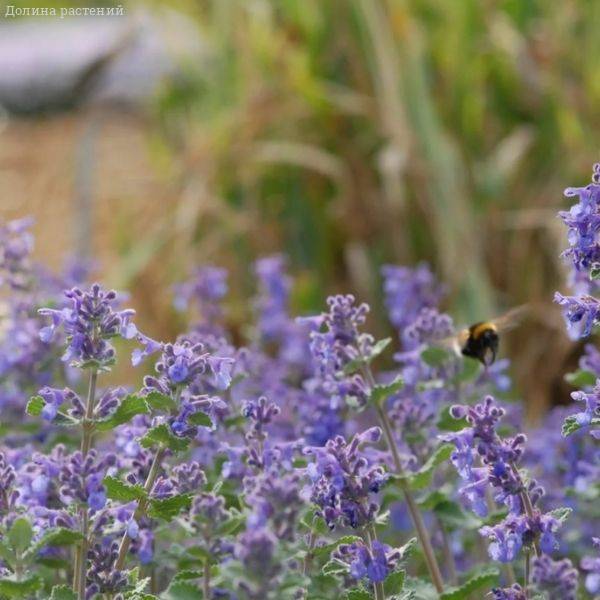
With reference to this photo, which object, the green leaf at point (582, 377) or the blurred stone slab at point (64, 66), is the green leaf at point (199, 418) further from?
the blurred stone slab at point (64, 66)

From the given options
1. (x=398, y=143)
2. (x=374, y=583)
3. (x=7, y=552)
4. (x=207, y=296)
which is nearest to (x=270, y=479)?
(x=374, y=583)

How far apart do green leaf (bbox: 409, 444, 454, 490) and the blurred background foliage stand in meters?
3.41

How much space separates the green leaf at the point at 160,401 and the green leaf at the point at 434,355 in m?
0.90

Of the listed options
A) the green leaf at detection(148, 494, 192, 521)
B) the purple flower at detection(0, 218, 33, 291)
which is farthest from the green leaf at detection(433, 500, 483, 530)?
A: the purple flower at detection(0, 218, 33, 291)

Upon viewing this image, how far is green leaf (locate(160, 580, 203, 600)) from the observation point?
1.96 meters

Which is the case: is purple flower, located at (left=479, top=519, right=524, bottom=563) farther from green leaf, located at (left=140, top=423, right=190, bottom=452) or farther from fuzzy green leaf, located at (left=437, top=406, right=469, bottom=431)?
fuzzy green leaf, located at (left=437, top=406, right=469, bottom=431)

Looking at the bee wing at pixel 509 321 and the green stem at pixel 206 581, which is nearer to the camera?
the green stem at pixel 206 581

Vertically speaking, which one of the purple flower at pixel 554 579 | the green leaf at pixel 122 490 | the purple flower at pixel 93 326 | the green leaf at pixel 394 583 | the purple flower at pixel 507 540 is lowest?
the purple flower at pixel 554 579

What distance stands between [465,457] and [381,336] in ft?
13.3

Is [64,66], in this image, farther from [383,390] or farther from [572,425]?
[572,425]

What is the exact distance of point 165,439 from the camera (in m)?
2.05

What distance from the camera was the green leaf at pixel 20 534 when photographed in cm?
193

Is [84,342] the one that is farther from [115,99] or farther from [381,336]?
[115,99]

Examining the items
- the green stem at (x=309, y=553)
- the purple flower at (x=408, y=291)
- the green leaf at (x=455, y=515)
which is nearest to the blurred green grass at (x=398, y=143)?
the purple flower at (x=408, y=291)
